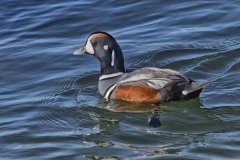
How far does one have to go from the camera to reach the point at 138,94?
1109 centimetres

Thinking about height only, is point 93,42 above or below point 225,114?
above

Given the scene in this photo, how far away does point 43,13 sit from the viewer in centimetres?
1745

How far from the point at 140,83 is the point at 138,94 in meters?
0.16

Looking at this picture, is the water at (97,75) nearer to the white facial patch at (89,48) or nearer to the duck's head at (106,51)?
the duck's head at (106,51)

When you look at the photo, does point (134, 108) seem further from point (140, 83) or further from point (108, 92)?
point (108, 92)

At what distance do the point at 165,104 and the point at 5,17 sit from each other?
7.42m

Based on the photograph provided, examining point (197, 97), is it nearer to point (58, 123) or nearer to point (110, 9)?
point (58, 123)

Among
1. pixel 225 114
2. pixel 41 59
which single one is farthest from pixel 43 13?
pixel 225 114

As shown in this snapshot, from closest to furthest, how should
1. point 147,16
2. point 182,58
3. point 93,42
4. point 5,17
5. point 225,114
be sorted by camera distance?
point 225,114 → point 93,42 → point 182,58 → point 147,16 → point 5,17

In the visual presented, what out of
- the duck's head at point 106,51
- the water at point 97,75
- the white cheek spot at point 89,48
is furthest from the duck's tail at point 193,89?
the white cheek spot at point 89,48

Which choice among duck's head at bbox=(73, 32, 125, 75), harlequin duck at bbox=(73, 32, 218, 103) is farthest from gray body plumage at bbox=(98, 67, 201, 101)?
duck's head at bbox=(73, 32, 125, 75)

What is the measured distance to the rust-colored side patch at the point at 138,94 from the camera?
11.0 metres

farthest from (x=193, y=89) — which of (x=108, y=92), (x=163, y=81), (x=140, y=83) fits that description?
(x=108, y=92)

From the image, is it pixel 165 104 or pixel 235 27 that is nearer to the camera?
pixel 165 104
